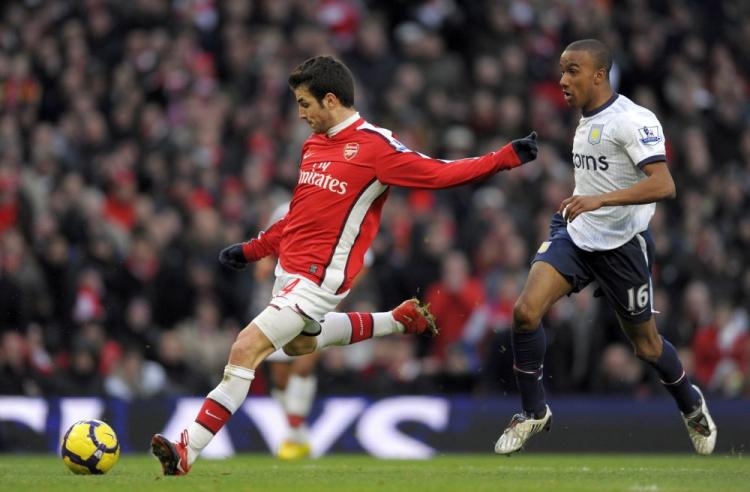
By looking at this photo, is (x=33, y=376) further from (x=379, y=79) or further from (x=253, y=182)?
(x=379, y=79)

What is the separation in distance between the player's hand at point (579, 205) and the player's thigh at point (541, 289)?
2.65 ft

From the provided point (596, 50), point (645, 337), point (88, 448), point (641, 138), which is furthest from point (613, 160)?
point (88, 448)

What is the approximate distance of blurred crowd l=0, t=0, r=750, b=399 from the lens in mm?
14141

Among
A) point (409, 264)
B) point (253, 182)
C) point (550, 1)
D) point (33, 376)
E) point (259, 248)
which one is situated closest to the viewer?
point (259, 248)

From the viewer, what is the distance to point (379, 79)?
57.6 ft

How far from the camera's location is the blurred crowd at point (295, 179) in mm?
14141

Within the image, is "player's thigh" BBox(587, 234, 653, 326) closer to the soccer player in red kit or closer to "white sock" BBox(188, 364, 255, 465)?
the soccer player in red kit

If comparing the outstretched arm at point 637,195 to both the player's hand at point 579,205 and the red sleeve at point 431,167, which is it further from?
the red sleeve at point 431,167

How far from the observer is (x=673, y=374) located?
9.44 meters

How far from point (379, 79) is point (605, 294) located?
339 inches

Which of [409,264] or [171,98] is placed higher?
[171,98]

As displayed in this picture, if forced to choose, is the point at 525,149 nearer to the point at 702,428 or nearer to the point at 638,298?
the point at 638,298

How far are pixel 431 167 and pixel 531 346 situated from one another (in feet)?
4.65

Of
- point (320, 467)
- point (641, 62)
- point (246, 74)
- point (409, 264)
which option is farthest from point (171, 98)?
point (320, 467)
